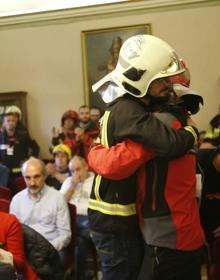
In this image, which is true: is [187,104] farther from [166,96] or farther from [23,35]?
[23,35]

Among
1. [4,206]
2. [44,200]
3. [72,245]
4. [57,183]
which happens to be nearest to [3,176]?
[57,183]

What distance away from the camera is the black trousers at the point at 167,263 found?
4.25 feet

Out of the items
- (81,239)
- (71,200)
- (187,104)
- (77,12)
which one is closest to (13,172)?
(71,200)

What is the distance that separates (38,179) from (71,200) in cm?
58

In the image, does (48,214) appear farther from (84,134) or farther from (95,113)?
(95,113)

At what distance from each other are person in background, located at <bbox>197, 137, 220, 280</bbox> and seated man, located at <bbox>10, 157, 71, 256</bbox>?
117 centimetres

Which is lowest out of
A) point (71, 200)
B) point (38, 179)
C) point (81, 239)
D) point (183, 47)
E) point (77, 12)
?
point (81, 239)

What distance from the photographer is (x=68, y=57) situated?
587cm

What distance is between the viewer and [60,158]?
13.7 feet

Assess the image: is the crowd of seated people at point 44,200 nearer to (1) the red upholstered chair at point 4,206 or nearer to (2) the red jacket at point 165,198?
(1) the red upholstered chair at point 4,206

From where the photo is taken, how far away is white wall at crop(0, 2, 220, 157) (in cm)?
548

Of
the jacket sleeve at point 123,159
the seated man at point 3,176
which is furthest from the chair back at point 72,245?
the jacket sleeve at point 123,159

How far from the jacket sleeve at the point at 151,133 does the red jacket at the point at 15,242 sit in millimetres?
1056

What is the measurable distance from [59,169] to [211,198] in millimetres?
2571
